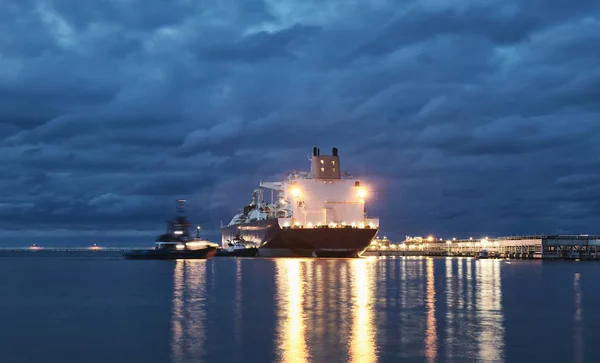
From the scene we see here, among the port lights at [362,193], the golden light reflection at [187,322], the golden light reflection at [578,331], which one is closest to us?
the golden light reflection at [578,331]

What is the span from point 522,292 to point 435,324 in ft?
74.8

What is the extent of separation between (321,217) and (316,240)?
242 inches

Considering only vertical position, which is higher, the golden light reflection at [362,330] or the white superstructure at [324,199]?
the white superstructure at [324,199]

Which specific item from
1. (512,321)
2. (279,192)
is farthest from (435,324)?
(279,192)

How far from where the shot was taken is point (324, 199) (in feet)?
414

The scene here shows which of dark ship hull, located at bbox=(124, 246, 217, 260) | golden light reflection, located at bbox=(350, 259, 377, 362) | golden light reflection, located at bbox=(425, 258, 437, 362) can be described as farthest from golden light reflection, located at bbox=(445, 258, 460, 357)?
dark ship hull, located at bbox=(124, 246, 217, 260)

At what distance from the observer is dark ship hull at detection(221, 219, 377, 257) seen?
120m

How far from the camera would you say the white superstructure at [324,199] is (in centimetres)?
12388

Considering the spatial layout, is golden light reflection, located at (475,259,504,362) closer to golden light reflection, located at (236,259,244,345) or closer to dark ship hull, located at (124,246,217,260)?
golden light reflection, located at (236,259,244,345)

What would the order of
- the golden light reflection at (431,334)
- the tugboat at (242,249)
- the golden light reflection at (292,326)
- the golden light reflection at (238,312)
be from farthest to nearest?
the tugboat at (242,249) < the golden light reflection at (238,312) < the golden light reflection at (431,334) < the golden light reflection at (292,326)

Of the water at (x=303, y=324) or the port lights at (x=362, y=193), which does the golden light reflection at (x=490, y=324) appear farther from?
the port lights at (x=362, y=193)

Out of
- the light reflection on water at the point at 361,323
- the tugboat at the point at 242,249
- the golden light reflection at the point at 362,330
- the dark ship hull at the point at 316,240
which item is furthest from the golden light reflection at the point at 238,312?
the tugboat at the point at 242,249

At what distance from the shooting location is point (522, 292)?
174ft

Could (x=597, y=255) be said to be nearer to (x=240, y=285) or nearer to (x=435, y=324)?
(x=240, y=285)
